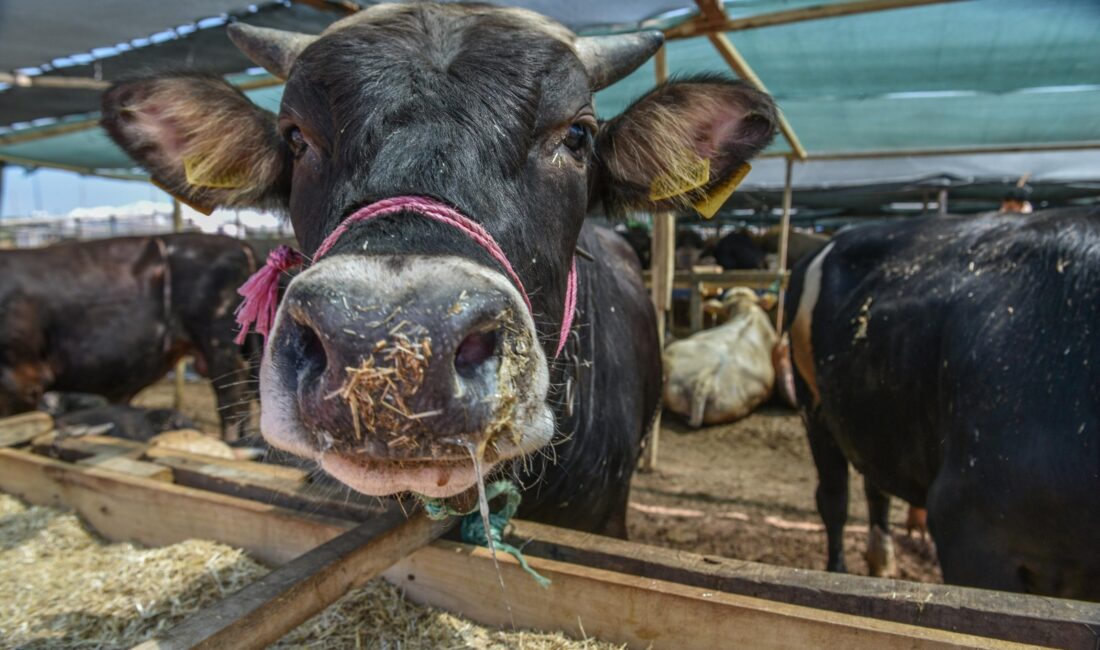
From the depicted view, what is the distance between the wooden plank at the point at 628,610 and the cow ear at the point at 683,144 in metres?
1.18

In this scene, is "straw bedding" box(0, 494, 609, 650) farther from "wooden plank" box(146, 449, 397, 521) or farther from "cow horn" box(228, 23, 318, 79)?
"cow horn" box(228, 23, 318, 79)

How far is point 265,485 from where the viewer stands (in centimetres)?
224

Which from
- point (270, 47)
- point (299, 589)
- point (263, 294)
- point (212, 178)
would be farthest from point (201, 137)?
point (299, 589)

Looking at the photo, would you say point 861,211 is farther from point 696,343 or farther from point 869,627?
point 869,627

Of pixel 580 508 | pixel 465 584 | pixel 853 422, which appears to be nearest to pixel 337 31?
pixel 465 584

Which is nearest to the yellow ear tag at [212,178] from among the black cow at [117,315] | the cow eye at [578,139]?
the cow eye at [578,139]

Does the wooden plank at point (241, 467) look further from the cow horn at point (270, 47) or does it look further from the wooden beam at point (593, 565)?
the cow horn at point (270, 47)

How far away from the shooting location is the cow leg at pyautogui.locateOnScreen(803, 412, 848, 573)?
3980 mm

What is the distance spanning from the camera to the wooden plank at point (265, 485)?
2.10 metres

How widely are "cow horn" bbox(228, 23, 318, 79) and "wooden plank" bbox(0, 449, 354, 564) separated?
1.38m

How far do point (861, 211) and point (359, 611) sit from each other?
18441mm

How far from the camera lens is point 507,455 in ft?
4.09

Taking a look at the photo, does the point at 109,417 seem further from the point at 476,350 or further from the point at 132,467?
the point at 476,350

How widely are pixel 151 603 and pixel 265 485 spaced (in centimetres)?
46
